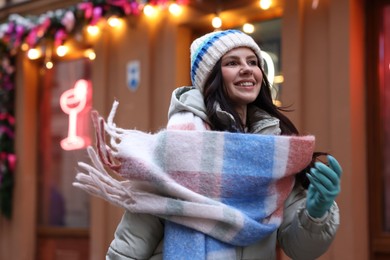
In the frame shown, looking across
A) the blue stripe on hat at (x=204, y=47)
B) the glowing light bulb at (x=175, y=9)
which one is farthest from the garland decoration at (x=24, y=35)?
the blue stripe on hat at (x=204, y=47)

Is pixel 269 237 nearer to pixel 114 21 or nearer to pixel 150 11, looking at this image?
pixel 150 11

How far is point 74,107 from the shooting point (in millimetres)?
7746

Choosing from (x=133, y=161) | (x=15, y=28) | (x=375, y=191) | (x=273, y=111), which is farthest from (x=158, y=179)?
(x=15, y=28)

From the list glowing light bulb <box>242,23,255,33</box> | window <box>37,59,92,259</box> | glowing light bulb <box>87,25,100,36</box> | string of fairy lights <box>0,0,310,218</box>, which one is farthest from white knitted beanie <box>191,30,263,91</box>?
window <box>37,59,92,259</box>

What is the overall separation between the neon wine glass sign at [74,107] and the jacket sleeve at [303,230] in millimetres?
5588

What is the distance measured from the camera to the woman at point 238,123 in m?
2.13

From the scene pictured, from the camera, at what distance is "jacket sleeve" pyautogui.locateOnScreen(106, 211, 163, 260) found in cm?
217

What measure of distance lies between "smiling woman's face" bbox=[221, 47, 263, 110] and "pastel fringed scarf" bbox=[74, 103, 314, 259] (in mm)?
222

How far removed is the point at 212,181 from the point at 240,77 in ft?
1.42

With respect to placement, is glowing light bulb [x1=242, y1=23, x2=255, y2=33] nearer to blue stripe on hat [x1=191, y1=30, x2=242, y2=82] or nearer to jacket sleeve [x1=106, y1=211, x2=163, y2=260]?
blue stripe on hat [x1=191, y1=30, x2=242, y2=82]

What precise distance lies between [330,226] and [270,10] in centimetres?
394

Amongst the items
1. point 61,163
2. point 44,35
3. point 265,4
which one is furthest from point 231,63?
point 61,163

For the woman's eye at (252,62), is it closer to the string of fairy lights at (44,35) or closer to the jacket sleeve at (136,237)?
the jacket sleeve at (136,237)

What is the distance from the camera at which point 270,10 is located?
18.9ft
